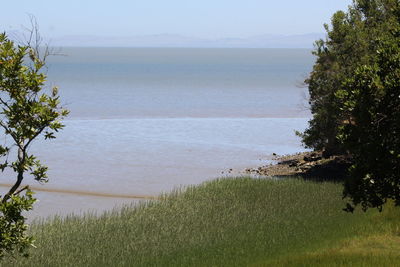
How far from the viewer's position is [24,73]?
15023 mm

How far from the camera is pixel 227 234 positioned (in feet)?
91.6

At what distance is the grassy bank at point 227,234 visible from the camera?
76.5 feet

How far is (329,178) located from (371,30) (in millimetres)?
9684

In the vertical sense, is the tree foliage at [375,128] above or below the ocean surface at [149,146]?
above

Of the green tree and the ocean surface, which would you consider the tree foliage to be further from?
the ocean surface

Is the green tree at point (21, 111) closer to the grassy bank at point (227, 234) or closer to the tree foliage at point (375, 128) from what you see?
the tree foliage at point (375, 128)

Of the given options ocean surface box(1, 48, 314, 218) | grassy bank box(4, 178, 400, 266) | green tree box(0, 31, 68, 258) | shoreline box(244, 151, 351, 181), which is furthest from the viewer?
ocean surface box(1, 48, 314, 218)

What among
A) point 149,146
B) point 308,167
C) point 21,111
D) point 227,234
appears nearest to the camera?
point 21,111

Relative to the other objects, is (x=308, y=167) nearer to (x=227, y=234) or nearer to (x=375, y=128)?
(x=227, y=234)

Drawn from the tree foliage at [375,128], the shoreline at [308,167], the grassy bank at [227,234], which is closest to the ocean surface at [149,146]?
the shoreline at [308,167]

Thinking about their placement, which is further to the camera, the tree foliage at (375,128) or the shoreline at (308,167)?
the shoreline at (308,167)

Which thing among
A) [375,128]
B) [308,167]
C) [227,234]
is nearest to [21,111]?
[375,128]

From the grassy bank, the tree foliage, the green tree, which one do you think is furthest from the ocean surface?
the grassy bank

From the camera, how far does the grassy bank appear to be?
2331 cm
